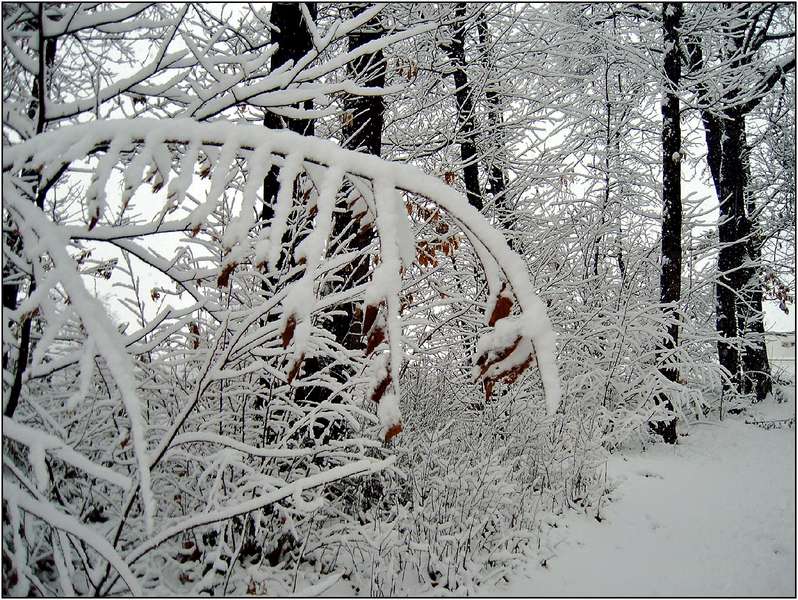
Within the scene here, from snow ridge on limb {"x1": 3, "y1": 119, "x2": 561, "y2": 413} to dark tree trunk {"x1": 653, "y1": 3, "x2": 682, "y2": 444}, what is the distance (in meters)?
6.83

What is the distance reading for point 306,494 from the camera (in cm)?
295

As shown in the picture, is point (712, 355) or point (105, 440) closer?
point (105, 440)

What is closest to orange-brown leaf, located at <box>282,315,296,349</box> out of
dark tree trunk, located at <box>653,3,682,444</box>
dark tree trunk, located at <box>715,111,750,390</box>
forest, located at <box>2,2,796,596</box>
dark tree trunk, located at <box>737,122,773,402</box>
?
forest, located at <box>2,2,796,596</box>

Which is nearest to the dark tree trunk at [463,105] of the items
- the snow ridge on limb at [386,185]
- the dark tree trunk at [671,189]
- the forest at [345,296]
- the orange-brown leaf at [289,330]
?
the forest at [345,296]

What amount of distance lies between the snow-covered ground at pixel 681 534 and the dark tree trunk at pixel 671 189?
136 cm

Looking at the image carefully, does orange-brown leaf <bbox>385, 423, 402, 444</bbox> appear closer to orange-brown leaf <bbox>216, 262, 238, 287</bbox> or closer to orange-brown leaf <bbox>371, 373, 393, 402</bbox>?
orange-brown leaf <bbox>371, 373, 393, 402</bbox>

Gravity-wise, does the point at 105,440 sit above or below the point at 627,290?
below

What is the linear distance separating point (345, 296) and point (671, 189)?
6.63 m

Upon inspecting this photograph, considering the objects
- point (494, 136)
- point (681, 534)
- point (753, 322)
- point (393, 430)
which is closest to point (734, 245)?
point (753, 322)

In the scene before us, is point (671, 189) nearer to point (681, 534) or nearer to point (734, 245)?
point (734, 245)

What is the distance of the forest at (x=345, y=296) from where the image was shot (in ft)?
3.16

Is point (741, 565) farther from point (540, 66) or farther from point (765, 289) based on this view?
point (765, 289)

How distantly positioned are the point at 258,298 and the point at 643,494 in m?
4.12

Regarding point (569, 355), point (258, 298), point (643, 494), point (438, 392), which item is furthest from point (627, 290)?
point (258, 298)
